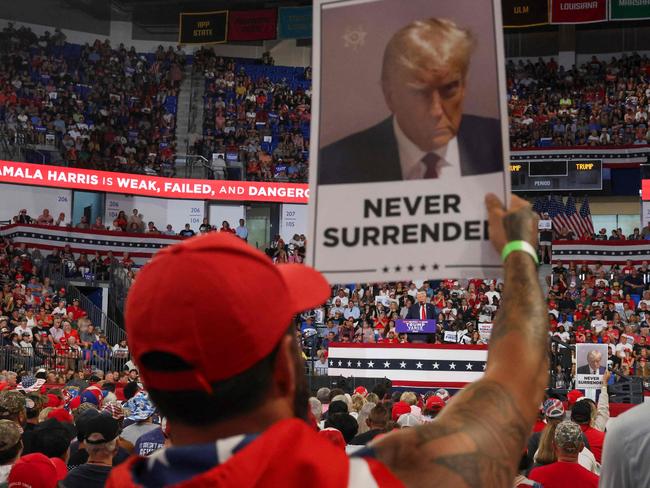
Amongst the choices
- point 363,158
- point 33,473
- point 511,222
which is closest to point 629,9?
point 33,473

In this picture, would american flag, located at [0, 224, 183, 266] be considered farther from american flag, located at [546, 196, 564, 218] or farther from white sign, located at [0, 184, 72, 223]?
Answer: american flag, located at [546, 196, 564, 218]

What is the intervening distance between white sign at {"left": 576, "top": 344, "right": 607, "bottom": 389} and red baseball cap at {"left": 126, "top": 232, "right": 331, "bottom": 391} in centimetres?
1486

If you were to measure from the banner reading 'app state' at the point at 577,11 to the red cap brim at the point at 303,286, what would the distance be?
1469 inches

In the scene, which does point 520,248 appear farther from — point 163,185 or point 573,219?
point 163,185

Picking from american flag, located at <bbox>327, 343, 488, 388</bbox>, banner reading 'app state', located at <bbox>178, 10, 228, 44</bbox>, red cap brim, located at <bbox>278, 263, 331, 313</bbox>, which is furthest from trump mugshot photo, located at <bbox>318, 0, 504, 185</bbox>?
banner reading 'app state', located at <bbox>178, 10, 228, 44</bbox>

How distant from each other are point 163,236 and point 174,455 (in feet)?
103

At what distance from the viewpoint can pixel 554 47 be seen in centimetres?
3969

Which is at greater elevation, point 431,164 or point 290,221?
point 290,221

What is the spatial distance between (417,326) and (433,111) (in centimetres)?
1560

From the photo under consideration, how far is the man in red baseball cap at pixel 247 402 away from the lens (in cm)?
139

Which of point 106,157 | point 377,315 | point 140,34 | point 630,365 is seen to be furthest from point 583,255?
point 140,34

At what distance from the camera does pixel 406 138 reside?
2457 mm

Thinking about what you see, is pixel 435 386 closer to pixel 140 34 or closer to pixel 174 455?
pixel 174 455

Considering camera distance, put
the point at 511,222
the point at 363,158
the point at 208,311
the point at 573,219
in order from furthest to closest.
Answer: the point at 573,219 → the point at 363,158 → the point at 511,222 → the point at 208,311
